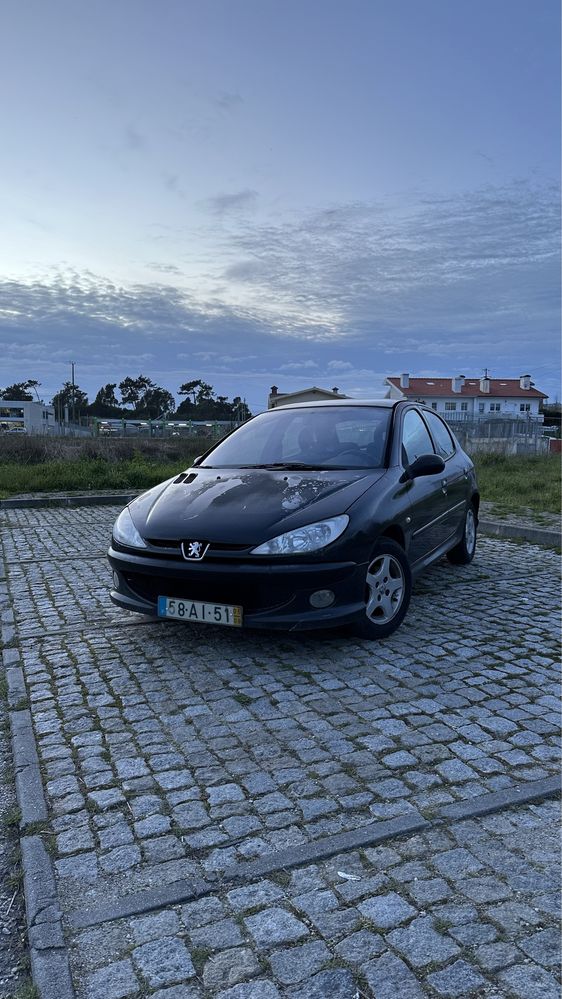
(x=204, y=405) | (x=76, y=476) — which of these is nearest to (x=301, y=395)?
(x=204, y=405)

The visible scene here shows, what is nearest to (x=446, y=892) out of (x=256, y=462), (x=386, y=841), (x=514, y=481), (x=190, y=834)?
(x=386, y=841)

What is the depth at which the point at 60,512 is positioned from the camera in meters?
11.4

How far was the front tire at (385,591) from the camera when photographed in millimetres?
4484

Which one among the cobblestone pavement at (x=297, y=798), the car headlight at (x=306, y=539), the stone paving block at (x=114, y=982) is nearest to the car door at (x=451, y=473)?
the cobblestone pavement at (x=297, y=798)

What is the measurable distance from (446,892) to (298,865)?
492 mm

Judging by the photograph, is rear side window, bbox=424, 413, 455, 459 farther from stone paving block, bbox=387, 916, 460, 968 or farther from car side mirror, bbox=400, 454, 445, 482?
stone paving block, bbox=387, 916, 460, 968

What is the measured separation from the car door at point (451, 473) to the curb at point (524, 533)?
240 centimetres

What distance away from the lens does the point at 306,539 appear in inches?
162

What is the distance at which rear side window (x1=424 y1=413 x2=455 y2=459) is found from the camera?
6.49 meters

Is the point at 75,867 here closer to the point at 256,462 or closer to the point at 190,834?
the point at 190,834

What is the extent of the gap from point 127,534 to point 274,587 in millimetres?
1210

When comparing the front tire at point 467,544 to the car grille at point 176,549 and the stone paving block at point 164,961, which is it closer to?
the car grille at point 176,549

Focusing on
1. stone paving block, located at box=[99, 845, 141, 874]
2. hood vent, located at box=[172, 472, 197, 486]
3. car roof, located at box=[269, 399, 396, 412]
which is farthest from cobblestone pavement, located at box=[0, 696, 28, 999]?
car roof, located at box=[269, 399, 396, 412]

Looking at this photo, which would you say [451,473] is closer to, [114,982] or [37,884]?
[37,884]
